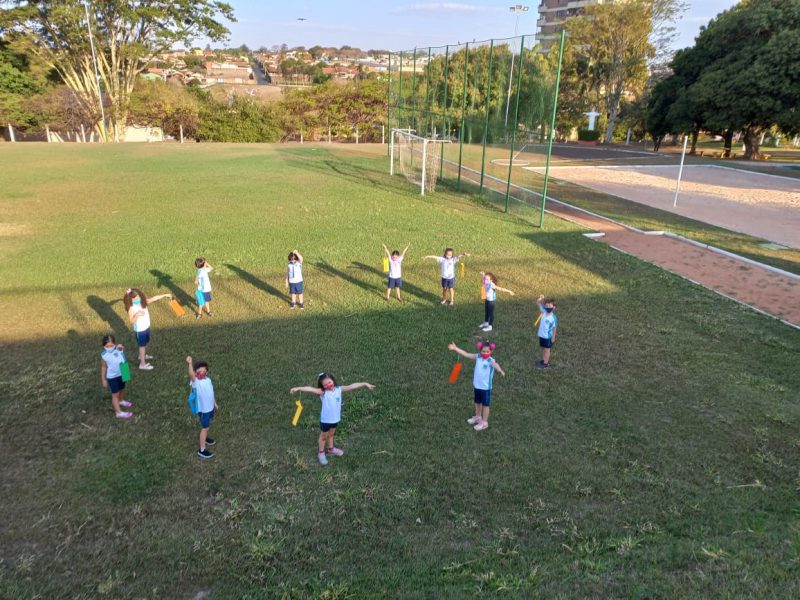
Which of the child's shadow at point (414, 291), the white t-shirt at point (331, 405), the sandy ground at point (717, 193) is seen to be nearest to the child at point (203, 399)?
the white t-shirt at point (331, 405)

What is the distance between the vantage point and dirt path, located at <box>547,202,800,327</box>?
484 inches

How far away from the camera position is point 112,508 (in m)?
5.80

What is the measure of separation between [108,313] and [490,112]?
16199 millimetres

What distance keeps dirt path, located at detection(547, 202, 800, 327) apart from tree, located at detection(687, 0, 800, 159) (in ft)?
79.9

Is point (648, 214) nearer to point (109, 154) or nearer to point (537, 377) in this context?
point (537, 377)

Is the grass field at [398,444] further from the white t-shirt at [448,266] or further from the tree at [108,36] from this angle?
the tree at [108,36]

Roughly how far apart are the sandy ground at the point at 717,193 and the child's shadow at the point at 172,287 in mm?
17824

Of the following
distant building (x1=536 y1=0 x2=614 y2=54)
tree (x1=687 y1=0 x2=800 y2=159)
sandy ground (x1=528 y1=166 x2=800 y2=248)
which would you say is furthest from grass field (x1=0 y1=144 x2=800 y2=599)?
distant building (x1=536 y1=0 x2=614 y2=54)

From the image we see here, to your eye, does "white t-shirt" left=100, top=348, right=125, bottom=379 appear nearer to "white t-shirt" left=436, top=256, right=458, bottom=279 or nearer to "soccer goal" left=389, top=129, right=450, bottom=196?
"white t-shirt" left=436, top=256, right=458, bottom=279

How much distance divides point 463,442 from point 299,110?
162 feet

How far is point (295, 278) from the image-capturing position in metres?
11.1

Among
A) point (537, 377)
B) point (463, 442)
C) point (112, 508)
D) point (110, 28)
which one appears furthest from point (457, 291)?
point (110, 28)

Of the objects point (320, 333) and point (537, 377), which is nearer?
point (537, 377)

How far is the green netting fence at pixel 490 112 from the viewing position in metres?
18.6
